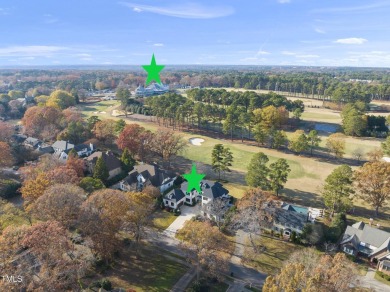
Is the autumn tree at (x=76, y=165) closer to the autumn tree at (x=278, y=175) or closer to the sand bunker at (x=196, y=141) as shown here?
the autumn tree at (x=278, y=175)

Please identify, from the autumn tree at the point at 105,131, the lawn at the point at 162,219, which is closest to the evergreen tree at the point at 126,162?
the lawn at the point at 162,219

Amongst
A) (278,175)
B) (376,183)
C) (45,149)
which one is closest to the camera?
(376,183)

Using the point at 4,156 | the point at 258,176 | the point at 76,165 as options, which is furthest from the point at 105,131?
the point at 258,176

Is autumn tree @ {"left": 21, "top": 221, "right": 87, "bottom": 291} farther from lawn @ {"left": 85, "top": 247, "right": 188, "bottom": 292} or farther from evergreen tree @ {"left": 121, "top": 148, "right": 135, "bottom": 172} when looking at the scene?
evergreen tree @ {"left": 121, "top": 148, "right": 135, "bottom": 172}

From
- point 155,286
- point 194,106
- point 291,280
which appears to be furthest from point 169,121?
point 291,280

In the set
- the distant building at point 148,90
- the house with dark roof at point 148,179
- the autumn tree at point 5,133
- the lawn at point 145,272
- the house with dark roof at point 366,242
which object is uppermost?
the distant building at point 148,90

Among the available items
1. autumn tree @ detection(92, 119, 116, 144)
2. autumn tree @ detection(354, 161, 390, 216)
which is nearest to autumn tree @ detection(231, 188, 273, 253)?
autumn tree @ detection(354, 161, 390, 216)

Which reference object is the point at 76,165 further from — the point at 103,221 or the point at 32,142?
the point at 32,142
